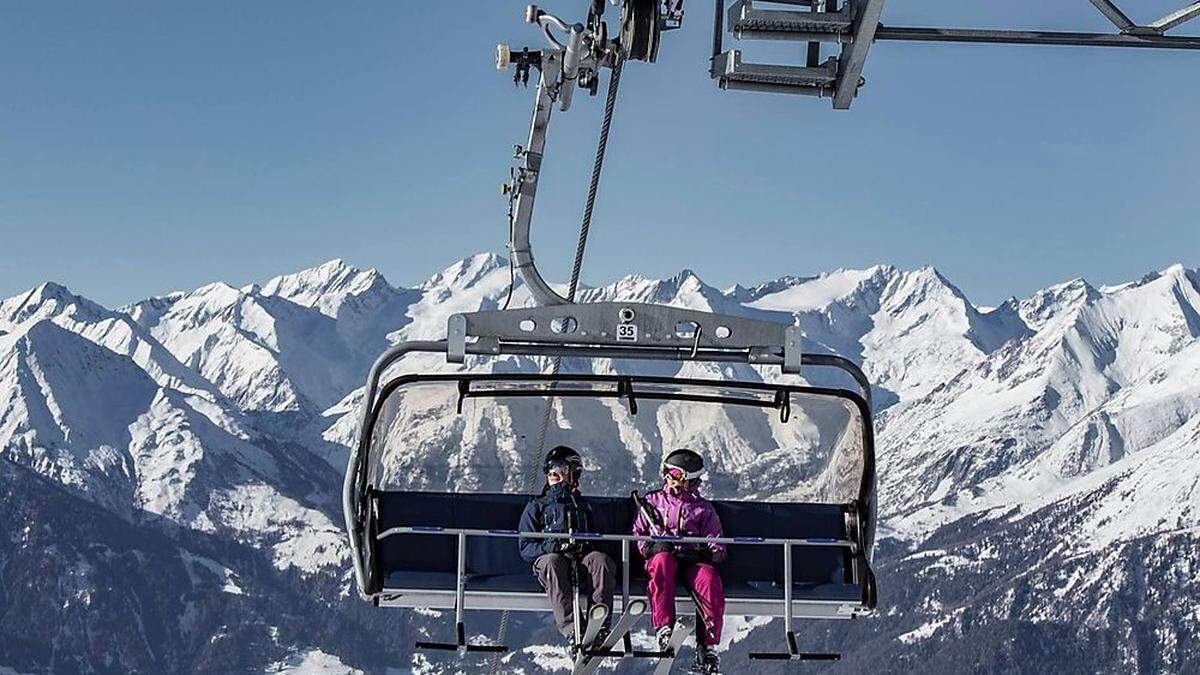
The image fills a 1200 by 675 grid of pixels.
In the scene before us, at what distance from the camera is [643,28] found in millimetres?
11195

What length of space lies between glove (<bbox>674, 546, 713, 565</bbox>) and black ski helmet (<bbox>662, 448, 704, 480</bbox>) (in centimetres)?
61

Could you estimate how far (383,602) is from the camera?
14.9 m

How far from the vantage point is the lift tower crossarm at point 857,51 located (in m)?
9.44

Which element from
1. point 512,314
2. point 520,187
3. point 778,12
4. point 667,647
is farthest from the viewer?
point 520,187

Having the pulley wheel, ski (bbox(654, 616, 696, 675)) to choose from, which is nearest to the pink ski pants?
ski (bbox(654, 616, 696, 675))

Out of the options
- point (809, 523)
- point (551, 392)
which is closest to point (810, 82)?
point (551, 392)

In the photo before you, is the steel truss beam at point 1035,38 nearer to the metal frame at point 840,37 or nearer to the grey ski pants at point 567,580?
the metal frame at point 840,37

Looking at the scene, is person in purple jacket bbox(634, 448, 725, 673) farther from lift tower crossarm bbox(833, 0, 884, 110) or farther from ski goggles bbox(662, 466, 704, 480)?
lift tower crossarm bbox(833, 0, 884, 110)

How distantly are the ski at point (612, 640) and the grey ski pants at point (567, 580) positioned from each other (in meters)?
0.35

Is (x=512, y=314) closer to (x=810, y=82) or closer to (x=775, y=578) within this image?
(x=810, y=82)

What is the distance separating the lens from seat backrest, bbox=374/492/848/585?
49.1 feet

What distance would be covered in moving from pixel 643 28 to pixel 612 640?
487cm

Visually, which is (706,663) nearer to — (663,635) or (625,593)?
(663,635)

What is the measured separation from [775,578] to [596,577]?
2.09m
